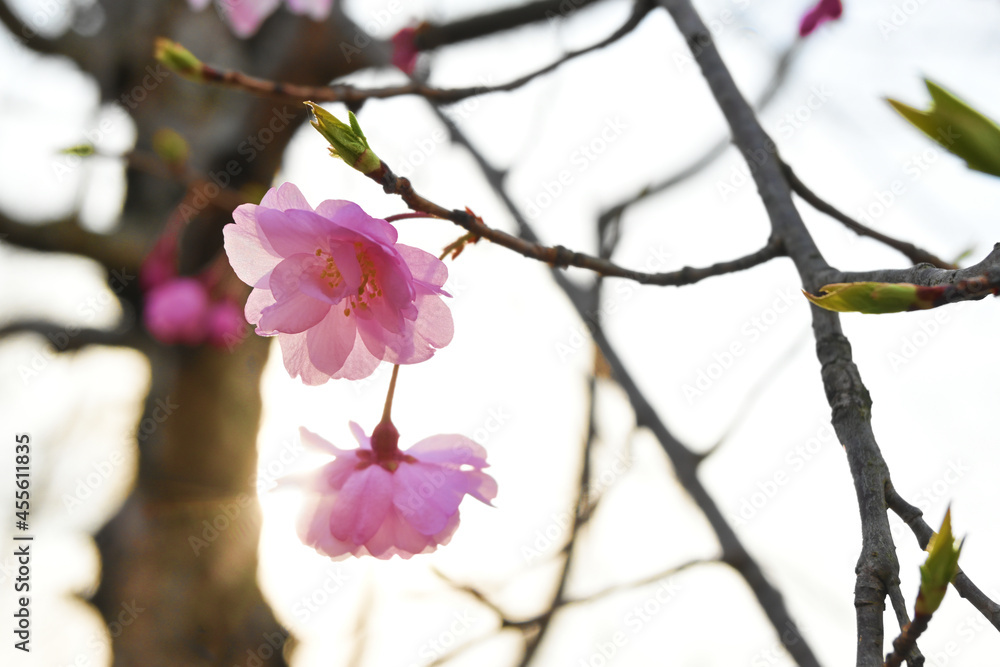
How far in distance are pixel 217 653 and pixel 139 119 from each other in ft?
5.58

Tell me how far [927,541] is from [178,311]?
1808 millimetres

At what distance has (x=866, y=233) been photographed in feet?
2.74

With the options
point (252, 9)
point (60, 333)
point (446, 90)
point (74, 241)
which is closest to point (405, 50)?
point (252, 9)

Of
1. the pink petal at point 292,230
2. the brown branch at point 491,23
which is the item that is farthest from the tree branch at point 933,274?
the brown branch at point 491,23

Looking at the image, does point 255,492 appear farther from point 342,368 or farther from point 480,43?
point 480,43

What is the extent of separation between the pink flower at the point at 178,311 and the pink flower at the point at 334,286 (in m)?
1.28

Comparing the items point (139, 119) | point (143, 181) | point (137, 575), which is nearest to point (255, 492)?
point (137, 575)

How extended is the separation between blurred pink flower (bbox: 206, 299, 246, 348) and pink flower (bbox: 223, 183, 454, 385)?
1308 millimetres

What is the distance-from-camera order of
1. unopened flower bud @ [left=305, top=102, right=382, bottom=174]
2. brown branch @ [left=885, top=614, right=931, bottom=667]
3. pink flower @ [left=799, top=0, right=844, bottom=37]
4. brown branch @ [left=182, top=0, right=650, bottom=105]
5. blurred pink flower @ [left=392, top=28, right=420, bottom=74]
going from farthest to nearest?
blurred pink flower @ [left=392, top=28, right=420, bottom=74] → pink flower @ [left=799, top=0, right=844, bottom=37] → brown branch @ [left=182, top=0, right=650, bottom=105] → unopened flower bud @ [left=305, top=102, right=382, bottom=174] → brown branch @ [left=885, top=614, right=931, bottom=667]

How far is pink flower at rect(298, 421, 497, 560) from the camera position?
66 centimetres

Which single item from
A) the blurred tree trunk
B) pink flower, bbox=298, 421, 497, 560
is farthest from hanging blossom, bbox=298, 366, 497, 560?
the blurred tree trunk

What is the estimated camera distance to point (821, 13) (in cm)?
158

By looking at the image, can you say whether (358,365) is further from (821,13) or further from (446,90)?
(821,13)

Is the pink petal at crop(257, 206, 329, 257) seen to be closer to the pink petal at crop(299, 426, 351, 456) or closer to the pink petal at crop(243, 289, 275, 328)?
the pink petal at crop(243, 289, 275, 328)
